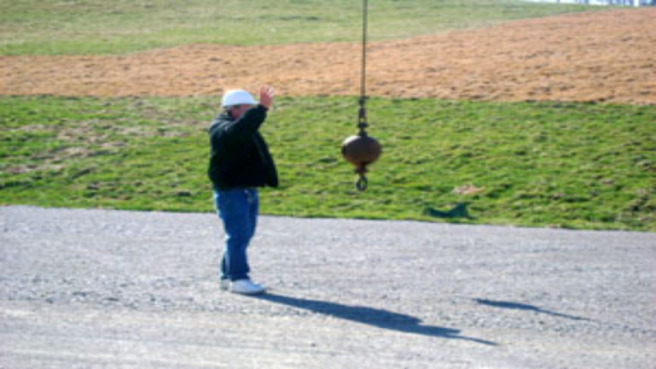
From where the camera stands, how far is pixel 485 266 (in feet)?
29.9

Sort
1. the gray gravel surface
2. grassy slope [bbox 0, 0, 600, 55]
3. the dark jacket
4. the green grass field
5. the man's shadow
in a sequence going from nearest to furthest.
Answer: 1. the gray gravel surface
2. the man's shadow
3. the dark jacket
4. the green grass field
5. grassy slope [bbox 0, 0, 600, 55]

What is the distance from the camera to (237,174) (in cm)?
776

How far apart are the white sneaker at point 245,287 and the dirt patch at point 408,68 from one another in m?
14.8

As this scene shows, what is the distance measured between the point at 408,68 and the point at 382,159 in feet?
33.6

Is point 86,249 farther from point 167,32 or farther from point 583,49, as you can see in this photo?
point 167,32

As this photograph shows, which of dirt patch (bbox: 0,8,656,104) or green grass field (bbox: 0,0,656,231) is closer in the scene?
green grass field (bbox: 0,0,656,231)

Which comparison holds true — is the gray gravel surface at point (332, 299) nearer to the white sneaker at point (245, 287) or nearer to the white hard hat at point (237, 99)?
the white sneaker at point (245, 287)

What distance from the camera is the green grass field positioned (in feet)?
44.1

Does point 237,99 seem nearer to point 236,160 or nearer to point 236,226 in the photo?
point 236,160

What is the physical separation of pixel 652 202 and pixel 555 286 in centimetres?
576

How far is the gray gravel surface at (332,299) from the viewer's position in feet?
19.6

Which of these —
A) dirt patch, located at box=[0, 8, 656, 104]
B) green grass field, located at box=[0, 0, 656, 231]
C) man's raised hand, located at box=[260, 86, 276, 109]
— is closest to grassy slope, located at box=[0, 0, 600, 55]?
dirt patch, located at box=[0, 8, 656, 104]

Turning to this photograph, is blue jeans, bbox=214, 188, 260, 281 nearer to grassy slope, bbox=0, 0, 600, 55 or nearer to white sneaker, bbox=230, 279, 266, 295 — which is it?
white sneaker, bbox=230, 279, 266, 295

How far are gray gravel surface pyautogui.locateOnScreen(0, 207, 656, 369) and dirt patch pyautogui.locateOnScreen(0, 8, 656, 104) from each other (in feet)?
38.7
